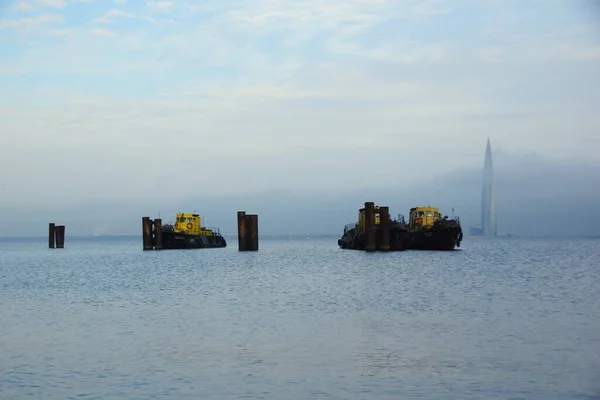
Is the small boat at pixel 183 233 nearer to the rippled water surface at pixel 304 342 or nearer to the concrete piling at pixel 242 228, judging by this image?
the concrete piling at pixel 242 228

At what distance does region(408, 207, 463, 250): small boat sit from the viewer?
278 ft

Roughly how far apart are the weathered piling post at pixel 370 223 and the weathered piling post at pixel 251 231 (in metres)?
12.5

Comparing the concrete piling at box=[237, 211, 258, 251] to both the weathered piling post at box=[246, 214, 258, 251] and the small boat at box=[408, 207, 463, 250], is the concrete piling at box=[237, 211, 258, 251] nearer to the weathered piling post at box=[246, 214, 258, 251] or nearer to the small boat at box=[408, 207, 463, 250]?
the weathered piling post at box=[246, 214, 258, 251]

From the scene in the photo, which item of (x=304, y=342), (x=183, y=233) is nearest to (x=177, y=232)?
(x=183, y=233)

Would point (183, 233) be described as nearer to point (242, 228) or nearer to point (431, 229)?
point (242, 228)

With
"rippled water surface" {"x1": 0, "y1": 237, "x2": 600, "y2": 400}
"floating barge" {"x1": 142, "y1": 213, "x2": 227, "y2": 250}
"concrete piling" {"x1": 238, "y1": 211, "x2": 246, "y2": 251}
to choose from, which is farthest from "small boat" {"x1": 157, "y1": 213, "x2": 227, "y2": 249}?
"rippled water surface" {"x1": 0, "y1": 237, "x2": 600, "y2": 400}

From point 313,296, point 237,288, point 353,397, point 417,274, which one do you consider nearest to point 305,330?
point 353,397

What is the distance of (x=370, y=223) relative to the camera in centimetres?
7825

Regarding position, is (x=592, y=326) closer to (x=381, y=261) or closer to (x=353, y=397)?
(x=353, y=397)

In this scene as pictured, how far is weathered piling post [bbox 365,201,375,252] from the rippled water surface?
29.0m

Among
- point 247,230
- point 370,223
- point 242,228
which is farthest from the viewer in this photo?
point 247,230

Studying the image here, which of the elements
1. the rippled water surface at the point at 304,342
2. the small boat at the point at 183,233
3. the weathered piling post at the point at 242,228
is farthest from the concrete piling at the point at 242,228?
the rippled water surface at the point at 304,342

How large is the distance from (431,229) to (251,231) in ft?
62.4

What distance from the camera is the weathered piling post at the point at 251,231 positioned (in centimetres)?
8652
